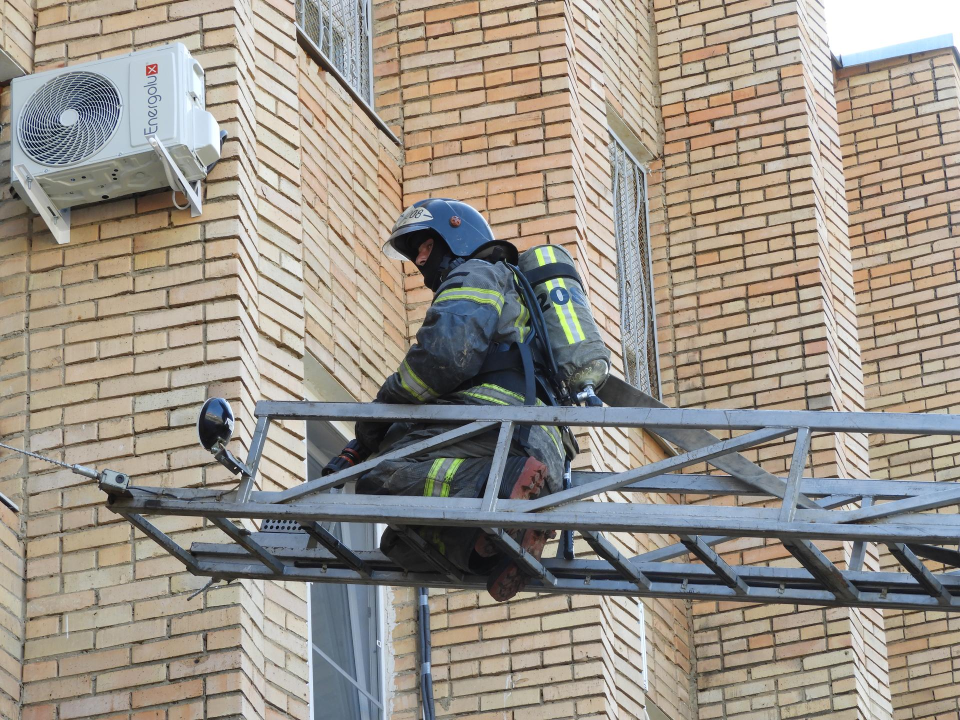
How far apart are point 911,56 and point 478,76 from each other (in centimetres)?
→ 577

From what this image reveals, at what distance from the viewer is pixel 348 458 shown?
20.9 feet

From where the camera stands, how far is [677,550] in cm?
668

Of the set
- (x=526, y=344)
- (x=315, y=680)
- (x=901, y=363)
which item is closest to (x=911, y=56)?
(x=901, y=363)

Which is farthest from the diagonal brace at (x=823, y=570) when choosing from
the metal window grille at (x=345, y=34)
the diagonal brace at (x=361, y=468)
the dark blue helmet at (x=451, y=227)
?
the metal window grille at (x=345, y=34)

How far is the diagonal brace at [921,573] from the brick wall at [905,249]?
21.7 ft

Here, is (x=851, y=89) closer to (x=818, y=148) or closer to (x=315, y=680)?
(x=818, y=148)

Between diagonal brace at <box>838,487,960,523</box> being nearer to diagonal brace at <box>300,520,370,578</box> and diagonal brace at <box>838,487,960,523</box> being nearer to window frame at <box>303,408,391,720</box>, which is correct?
diagonal brace at <box>300,520,370,578</box>

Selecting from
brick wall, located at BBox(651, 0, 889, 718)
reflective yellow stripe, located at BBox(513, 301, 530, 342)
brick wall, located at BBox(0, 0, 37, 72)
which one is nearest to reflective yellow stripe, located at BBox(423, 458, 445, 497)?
reflective yellow stripe, located at BBox(513, 301, 530, 342)

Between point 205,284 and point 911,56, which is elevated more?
point 911,56

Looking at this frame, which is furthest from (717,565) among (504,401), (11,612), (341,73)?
(341,73)

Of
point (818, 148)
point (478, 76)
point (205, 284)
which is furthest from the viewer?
point (818, 148)

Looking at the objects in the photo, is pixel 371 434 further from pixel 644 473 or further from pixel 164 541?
pixel 644 473

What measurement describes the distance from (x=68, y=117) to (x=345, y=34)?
2.88 meters

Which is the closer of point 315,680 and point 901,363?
point 315,680
